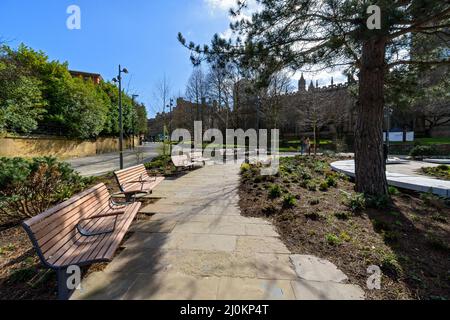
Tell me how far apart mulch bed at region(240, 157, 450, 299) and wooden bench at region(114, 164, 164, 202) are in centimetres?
244

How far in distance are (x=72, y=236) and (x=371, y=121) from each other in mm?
6458

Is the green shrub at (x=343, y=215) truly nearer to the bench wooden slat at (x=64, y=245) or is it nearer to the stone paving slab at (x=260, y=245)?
the stone paving slab at (x=260, y=245)

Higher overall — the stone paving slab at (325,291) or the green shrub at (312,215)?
the green shrub at (312,215)

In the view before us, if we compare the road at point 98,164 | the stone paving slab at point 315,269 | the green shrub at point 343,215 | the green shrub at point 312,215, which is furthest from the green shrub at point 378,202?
the road at point 98,164

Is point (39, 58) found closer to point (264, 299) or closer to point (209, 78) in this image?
point (209, 78)

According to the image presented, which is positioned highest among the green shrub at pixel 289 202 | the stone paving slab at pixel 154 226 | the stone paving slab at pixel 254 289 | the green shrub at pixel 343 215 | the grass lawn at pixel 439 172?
the grass lawn at pixel 439 172

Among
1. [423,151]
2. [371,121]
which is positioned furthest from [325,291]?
[423,151]

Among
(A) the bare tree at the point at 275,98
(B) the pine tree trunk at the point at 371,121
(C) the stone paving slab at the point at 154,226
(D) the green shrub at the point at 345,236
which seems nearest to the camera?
(D) the green shrub at the point at 345,236

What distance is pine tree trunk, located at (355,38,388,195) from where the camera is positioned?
5.68m

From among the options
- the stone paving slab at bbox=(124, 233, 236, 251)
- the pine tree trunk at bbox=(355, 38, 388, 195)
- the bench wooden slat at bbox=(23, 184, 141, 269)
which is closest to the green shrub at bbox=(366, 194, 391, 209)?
the pine tree trunk at bbox=(355, 38, 388, 195)

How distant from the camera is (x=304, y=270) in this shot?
281 centimetres

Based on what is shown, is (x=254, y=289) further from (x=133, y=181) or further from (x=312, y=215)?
(x=133, y=181)

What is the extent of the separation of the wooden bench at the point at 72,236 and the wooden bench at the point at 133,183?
5.85 ft

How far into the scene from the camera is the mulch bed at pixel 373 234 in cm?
268
